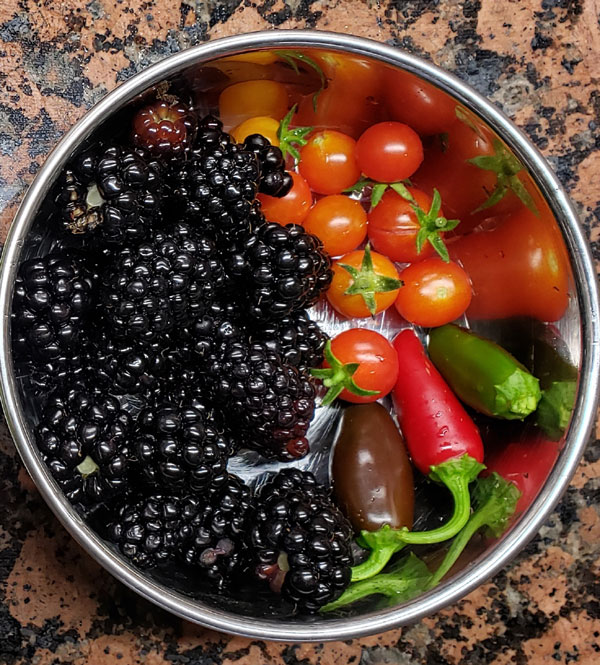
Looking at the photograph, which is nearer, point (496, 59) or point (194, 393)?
point (194, 393)

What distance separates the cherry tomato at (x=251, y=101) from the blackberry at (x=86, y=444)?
43 cm

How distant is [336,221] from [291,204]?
69 millimetres

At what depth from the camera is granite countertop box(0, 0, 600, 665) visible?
0.98m

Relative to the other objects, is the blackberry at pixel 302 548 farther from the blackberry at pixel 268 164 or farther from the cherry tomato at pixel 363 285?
the blackberry at pixel 268 164

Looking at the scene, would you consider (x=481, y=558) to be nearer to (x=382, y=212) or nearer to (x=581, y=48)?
(x=382, y=212)

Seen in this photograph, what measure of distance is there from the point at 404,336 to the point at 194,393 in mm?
342

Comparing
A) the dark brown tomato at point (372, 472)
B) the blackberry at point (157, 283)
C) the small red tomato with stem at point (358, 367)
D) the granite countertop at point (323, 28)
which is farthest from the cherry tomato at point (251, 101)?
the dark brown tomato at point (372, 472)

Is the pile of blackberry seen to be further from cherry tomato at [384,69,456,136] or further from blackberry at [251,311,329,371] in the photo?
cherry tomato at [384,69,456,136]

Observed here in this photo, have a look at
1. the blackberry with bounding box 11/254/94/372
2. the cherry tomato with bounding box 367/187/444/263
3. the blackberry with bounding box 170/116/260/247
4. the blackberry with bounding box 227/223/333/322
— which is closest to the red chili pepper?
the cherry tomato with bounding box 367/187/444/263

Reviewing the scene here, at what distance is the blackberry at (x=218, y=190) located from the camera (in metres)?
0.83

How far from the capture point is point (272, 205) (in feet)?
3.20

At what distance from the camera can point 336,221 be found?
1.00 m

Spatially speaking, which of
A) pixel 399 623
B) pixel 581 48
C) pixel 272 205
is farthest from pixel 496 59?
pixel 399 623

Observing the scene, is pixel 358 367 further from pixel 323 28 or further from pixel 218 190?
pixel 323 28
